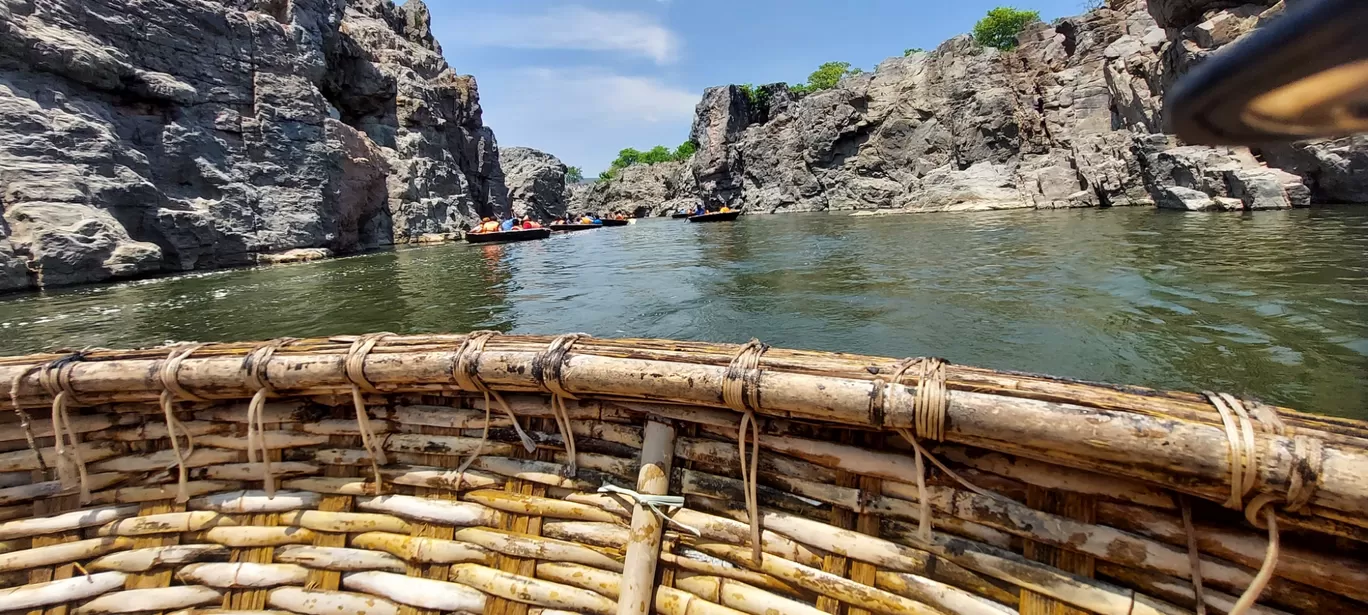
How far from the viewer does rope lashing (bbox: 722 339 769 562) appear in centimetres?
147

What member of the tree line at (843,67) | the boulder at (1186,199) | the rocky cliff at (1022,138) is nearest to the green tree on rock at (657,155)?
the tree line at (843,67)

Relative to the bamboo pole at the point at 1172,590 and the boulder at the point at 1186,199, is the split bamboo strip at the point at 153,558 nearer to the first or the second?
the bamboo pole at the point at 1172,590

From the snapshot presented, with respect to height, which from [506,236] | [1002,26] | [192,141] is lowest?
[506,236]

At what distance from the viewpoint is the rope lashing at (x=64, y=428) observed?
1879 mm

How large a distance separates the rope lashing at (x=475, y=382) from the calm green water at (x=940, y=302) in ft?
12.2

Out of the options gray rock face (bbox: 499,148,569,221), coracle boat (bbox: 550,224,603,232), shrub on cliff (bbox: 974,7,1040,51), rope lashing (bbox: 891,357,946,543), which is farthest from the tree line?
rope lashing (bbox: 891,357,946,543)

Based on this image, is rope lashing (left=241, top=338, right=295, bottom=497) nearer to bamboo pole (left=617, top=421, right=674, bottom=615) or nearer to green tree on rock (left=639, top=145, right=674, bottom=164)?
bamboo pole (left=617, top=421, right=674, bottom=615)

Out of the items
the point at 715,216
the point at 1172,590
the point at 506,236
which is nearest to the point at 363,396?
the point at 1172,590

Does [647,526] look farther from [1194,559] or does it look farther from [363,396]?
[1194,559]

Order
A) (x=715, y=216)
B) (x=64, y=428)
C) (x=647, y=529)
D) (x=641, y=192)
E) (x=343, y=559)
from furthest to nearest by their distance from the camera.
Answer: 1. (x=641, y=192)
2. (x=715, y=216)
3. (x=64, y=428)
4. (x=343, y=559)
5. (x=647, y=529)

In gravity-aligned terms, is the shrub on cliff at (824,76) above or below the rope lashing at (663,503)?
above

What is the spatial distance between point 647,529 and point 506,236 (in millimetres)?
22307

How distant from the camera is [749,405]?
1485mm

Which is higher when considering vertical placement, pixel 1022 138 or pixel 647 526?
pixel 1022 138
